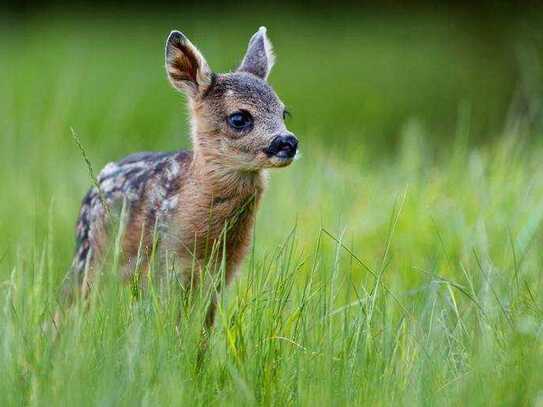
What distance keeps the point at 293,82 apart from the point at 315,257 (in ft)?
33.8

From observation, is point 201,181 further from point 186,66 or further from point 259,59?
point 259,59

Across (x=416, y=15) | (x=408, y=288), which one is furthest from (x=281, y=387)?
(x=416, y=15)

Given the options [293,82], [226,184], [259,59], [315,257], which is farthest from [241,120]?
[293,82]

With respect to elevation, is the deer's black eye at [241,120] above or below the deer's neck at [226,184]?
above

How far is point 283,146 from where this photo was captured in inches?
213

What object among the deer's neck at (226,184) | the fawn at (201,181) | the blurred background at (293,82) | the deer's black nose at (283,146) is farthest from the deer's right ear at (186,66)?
the blurred background at (293,82)

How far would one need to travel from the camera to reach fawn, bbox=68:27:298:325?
5.45 meters

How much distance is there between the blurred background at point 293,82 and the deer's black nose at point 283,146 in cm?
133

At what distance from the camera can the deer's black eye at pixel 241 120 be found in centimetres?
565

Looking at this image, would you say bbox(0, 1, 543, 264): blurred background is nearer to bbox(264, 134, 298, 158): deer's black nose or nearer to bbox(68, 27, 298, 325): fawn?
bbox(68, 27, 298, 325): fawn

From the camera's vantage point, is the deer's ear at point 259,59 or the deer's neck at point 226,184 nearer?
the deer's neck at point 226,184

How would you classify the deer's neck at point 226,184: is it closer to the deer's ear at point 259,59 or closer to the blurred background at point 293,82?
the deer's ear at point 259,59

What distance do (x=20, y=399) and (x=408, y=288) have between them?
7.91ft

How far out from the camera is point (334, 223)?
21.7ft
